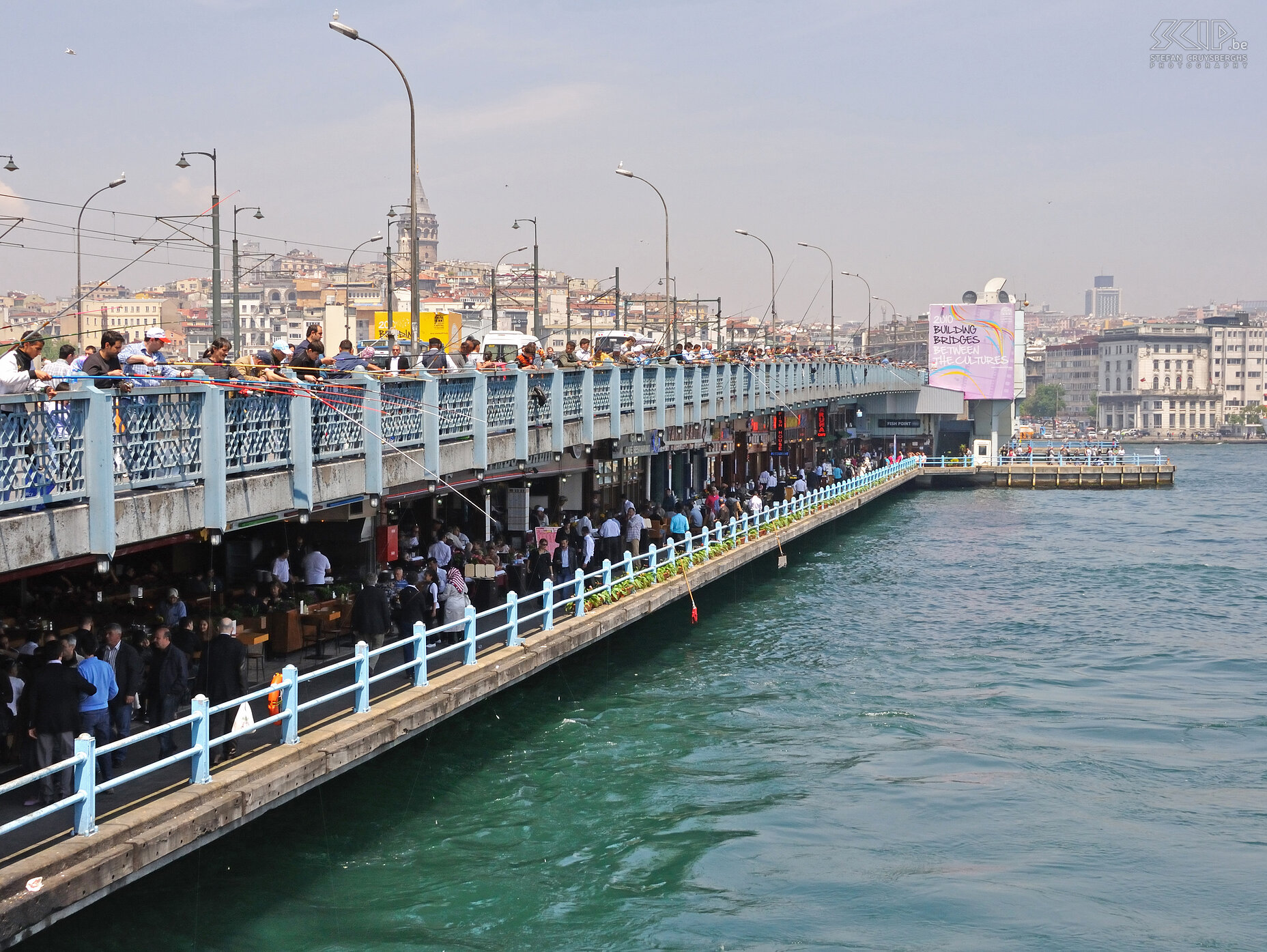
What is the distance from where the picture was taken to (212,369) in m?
13.1

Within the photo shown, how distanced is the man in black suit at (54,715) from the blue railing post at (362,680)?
3265 mm

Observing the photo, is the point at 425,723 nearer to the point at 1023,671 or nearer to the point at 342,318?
the point at 1023,671

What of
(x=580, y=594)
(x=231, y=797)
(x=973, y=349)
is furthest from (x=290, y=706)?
(x=973, y=349)

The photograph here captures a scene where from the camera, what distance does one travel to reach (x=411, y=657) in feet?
58.7

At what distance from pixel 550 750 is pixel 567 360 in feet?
25.1

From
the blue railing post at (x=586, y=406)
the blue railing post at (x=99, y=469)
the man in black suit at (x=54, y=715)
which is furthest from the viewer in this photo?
the blue railing post at (x=586, y=406)

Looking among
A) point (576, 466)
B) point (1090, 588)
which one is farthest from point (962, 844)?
point (1090, 588)

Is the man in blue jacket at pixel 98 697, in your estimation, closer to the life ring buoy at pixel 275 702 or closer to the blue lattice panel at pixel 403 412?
the life ring buoy at pixel 275 702

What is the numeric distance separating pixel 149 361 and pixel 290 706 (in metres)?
3.60

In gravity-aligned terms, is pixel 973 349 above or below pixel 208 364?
above

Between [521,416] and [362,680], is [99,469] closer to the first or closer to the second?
[362,680]

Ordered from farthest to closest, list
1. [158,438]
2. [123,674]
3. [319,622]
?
[319,622] → [123,674] → [158,438]

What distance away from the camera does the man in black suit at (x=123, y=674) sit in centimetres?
1274

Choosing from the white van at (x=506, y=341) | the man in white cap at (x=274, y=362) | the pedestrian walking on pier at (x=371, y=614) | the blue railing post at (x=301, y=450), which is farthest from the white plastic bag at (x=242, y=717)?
the white van at (x=506, y=341)
